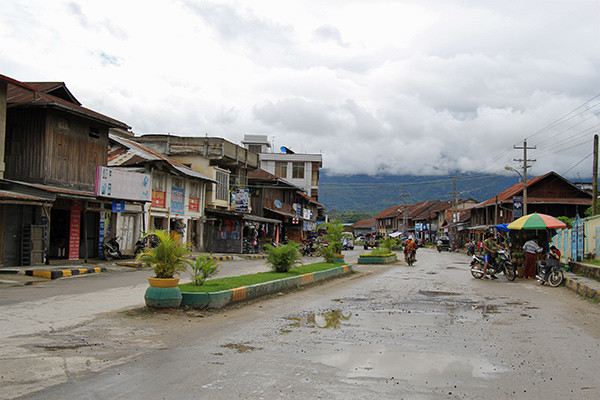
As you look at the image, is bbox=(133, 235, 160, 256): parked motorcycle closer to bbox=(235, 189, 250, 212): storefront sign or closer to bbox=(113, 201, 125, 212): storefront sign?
bbox=(113, 201, 125, 212): storefront sign

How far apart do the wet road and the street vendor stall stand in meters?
9.19

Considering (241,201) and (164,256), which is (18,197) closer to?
(164,256)

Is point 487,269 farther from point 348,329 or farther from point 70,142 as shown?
point 70,142

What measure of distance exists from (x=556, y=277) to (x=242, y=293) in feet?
38.3

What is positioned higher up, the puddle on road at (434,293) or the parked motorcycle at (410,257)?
the parked motorcycle at (410,257)

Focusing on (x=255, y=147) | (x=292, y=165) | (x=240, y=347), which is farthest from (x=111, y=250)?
(x=255, y=147)

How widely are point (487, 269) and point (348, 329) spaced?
13117mm

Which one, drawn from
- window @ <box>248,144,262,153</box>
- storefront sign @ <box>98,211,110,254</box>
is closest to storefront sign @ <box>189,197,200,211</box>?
storefront sign @ <box>98,211,110,254</box>

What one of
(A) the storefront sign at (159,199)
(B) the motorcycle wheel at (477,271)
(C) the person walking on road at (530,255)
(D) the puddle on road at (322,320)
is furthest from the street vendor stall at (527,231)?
(A) the storefront sign at (159,199)

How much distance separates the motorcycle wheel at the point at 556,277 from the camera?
17.1 meters

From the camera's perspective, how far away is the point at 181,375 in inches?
209

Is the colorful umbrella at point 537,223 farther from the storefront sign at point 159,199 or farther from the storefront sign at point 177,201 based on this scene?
the storefront sign at point 177,201

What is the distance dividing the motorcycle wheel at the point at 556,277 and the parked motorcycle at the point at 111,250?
17840mm

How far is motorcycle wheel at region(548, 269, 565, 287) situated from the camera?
56.1 feet
